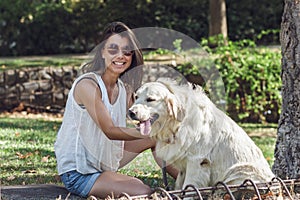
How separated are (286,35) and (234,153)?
4.82ft

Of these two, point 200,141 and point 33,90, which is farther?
point 33,90

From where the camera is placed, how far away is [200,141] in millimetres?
4836

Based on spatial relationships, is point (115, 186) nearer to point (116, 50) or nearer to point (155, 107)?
point (155, 107)

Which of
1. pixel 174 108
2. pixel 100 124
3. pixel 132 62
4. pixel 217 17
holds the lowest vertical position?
pixel 100 124

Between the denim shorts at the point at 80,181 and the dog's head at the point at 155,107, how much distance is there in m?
0.69

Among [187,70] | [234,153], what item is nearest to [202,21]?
[187,70]

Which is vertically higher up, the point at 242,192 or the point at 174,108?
the point at 174,108

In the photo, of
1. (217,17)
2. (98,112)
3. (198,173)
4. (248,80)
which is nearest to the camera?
(198,173)

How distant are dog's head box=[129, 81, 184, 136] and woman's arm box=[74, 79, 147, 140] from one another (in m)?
0.29

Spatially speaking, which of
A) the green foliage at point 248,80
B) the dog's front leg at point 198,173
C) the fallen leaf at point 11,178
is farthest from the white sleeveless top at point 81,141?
the green foliage at point 248,80

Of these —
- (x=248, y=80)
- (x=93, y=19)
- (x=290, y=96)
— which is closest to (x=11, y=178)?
(x=290, y=96)

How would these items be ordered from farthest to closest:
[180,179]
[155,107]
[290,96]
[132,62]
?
[290,96] < [132,62] < [180,179] < [155,107]

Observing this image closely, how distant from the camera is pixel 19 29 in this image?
15922 millimetres

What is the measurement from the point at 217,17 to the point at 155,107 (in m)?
9.34
